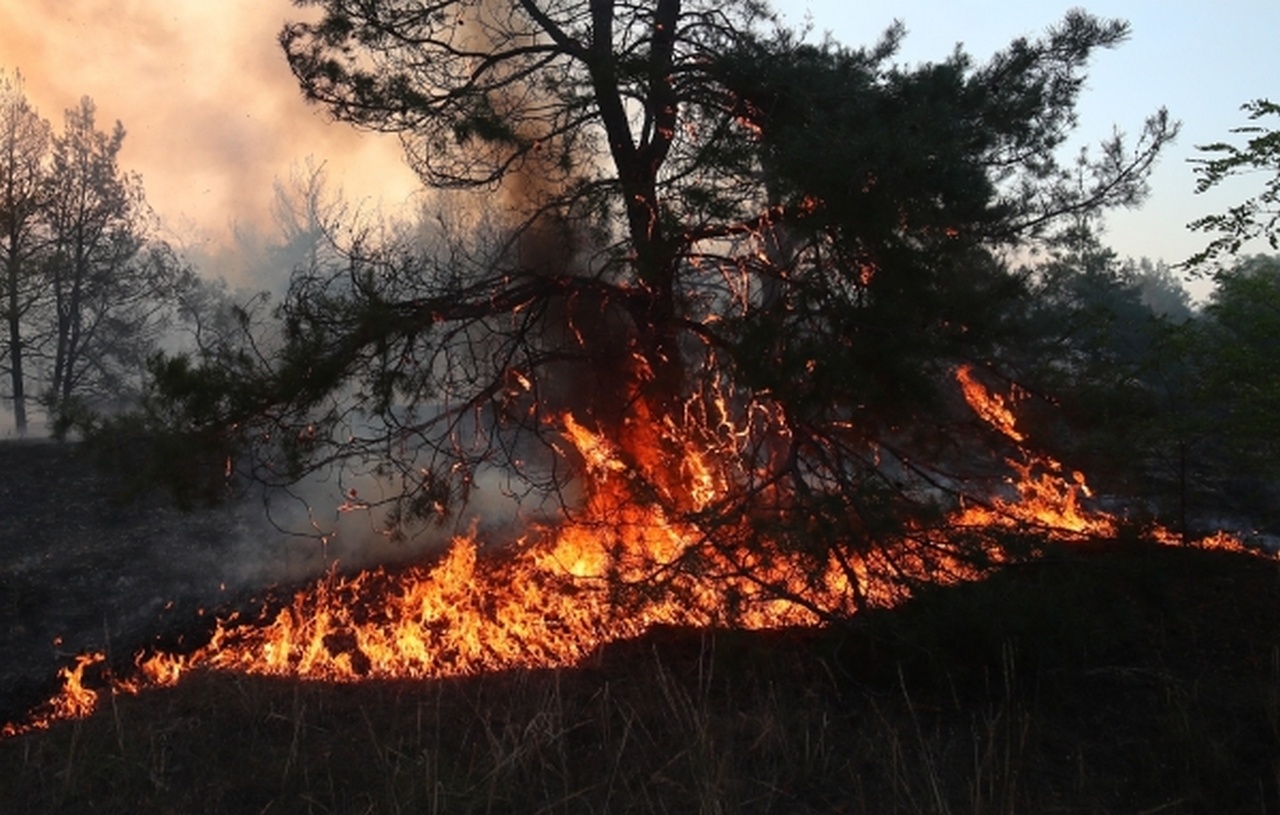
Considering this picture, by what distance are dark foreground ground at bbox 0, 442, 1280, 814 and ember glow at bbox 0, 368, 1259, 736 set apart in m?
0.35

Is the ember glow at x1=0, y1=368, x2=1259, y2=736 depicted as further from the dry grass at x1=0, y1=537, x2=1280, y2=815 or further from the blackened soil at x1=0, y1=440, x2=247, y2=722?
the blackened soil at x1=0, y1=440, x2=247, y2=722

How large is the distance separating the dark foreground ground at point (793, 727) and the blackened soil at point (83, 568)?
2332 mm

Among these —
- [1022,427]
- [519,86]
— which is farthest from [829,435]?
[519,86]

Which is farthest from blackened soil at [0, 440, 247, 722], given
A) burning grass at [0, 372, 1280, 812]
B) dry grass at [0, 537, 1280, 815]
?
dry grass at [0, 537, 1280, 815]

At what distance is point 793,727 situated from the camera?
5.45 metres

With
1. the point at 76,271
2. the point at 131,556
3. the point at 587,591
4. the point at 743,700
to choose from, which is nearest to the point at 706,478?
the point at 587,591

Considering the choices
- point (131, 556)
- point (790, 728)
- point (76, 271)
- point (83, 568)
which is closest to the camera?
point (790, 728)

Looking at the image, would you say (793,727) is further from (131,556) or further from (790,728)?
(131,556)

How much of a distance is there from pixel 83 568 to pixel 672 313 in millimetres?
5985

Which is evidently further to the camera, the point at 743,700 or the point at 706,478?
the point at 706,478

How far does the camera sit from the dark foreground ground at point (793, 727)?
188 inches

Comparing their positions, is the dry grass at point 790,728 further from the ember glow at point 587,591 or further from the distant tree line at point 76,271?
the distant tree line at point 76,271

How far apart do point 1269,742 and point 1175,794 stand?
2.45ft

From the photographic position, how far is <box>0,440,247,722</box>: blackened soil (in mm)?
8180
